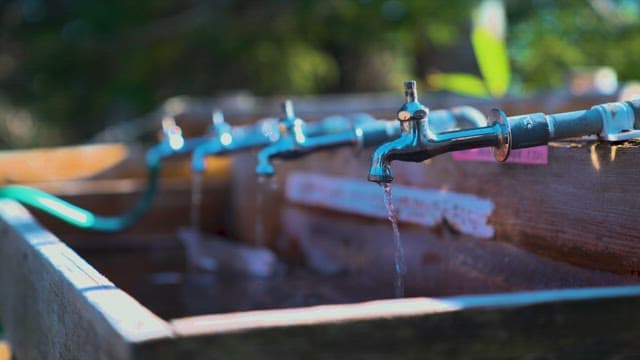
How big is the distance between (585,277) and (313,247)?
2.66 ft

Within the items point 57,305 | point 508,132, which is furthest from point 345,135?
point 57,305

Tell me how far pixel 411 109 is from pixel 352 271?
0.64m

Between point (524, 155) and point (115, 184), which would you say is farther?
point (115, 184)

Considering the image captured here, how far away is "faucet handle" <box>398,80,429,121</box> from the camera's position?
0.94 m

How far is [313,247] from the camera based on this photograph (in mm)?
1700

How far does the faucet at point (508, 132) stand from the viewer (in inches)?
34.1

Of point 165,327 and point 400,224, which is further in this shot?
point 400,224

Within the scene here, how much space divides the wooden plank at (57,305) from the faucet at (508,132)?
0.32 meters

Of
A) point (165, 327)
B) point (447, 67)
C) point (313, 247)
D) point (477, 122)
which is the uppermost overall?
point (447, 67)

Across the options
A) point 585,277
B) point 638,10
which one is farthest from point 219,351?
point 638,10

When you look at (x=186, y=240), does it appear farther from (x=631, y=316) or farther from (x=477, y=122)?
(x=631, y=316)

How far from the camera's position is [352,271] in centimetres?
154

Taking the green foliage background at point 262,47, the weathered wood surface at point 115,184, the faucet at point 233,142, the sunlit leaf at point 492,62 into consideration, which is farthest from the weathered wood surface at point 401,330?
the green foliage background at point 262,47

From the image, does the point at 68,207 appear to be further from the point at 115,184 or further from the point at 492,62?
the point at 492,62
